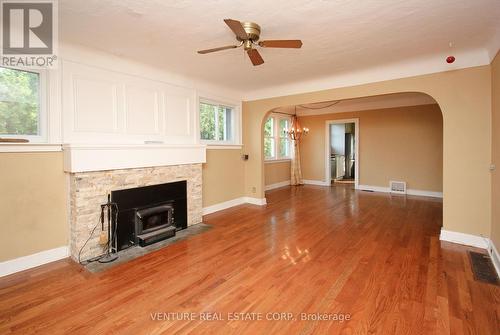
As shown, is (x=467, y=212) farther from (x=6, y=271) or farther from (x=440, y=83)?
(x=6, y=271)

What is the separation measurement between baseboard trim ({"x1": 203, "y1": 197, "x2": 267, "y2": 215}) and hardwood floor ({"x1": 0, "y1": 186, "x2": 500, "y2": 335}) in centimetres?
126

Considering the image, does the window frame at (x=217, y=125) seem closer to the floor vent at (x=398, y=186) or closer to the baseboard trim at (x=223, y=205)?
the baseboard trim at (x=223, y=205)

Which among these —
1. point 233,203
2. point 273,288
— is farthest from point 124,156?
point 233,203

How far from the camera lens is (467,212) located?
3.39 meters

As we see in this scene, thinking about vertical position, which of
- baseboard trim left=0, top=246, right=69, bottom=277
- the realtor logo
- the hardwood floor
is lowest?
the hardwood floor

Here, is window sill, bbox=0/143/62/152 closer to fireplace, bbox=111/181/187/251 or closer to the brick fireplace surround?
the brick fireplace surround

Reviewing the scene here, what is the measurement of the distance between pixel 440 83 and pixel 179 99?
405cm

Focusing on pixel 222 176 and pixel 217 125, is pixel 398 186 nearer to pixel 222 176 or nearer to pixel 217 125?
pixel 222 176

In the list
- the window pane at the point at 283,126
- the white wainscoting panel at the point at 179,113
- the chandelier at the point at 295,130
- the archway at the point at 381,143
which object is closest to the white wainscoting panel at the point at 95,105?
the white wainscoting panel at the point at 179,113

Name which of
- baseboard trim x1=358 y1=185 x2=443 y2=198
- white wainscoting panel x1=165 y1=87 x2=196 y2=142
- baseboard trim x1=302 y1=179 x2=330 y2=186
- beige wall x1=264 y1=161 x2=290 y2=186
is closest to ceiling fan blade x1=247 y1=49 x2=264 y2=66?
white wainscoting panel x1=165 y1=87 x2=196 y2=142

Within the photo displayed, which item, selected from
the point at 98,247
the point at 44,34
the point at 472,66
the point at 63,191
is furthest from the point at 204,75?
the point at 472,66

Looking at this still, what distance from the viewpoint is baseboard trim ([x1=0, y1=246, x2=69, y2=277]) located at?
8.80 ft

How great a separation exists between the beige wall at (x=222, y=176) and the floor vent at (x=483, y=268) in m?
4.08

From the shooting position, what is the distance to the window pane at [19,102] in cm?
272
